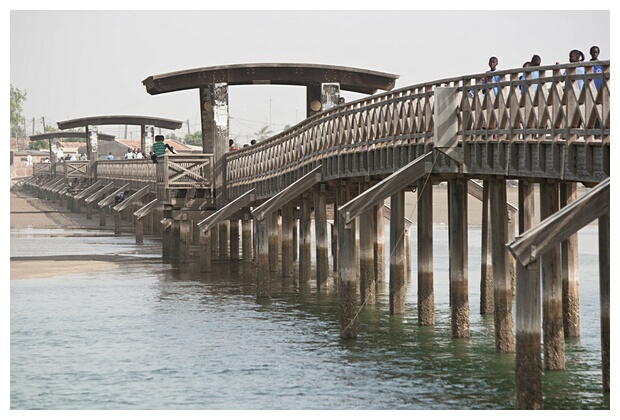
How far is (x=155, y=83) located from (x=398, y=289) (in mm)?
12148

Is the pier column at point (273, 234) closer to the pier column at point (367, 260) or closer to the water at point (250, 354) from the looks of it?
the water at point (250, 354)

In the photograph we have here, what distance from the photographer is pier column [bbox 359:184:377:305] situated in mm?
24781

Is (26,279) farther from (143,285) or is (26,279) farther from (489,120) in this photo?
(489,120)

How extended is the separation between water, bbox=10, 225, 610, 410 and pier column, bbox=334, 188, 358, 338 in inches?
15.0

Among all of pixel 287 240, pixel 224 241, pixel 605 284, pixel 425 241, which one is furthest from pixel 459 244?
pixel 224 241

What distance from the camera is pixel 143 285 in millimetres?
32406

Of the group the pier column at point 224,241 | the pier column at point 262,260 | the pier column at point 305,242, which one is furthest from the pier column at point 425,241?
the pier column at point 224,241

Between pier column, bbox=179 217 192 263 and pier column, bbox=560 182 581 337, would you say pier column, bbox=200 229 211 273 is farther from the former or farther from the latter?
pier column, bbox=560 182 581 337

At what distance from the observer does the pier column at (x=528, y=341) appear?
1469 centimetres

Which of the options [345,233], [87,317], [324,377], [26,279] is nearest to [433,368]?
[324,377]

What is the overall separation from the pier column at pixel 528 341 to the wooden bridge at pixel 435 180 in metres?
0.01

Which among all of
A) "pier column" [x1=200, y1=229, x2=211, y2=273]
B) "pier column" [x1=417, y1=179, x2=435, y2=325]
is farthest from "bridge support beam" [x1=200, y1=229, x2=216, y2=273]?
"pier column" [x1=417, y1=179, x2=435, y2=325]

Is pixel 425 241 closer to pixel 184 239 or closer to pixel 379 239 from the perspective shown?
pixel 379 239

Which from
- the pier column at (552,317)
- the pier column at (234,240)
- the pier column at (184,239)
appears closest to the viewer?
the pier column at (552,317)
